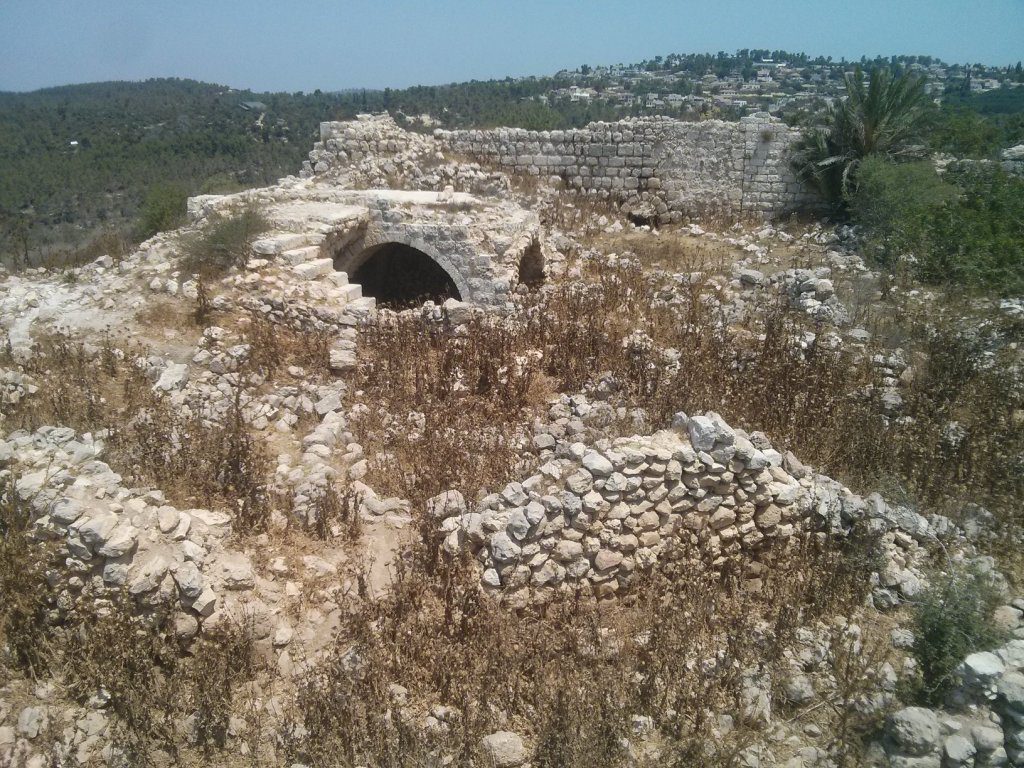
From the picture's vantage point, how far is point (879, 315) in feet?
27.2

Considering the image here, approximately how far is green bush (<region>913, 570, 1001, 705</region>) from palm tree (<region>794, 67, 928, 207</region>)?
34.6 feet

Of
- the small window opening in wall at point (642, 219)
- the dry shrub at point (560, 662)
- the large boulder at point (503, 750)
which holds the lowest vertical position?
the large boulder at point (503, 750)

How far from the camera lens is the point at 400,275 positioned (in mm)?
11898

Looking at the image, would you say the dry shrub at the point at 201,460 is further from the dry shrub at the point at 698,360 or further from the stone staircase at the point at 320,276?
the dry shrub at the point at 698,360

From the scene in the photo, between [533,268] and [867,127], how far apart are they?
290 inches

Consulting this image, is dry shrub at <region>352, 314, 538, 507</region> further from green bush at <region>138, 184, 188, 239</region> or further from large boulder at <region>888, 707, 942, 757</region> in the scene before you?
green bush at <region>138, 184, 188, 239</region>

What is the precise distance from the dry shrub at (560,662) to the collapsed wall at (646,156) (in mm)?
11259

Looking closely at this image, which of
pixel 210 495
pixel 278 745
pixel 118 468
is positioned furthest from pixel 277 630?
pixel 118 468

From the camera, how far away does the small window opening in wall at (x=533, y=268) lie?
10.3 m

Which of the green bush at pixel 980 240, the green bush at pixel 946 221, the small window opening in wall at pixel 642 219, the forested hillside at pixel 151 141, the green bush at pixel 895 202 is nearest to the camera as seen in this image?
the green bush at pixel 980 240

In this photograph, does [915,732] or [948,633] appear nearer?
[915,732]

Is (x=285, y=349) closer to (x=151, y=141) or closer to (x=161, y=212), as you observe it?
(x=161, y=212)

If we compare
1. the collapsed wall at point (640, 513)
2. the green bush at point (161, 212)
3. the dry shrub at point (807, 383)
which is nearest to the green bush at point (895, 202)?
the dry shrub at point (807, 383)

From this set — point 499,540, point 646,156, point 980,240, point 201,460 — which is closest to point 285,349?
point 201,460
